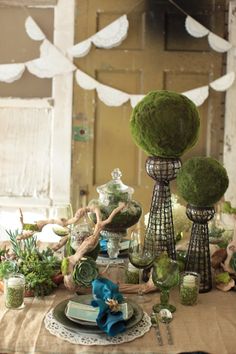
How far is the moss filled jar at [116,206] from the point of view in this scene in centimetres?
188

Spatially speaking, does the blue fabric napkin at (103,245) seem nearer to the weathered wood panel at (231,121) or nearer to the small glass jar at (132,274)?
the small glass jar at (132,274)

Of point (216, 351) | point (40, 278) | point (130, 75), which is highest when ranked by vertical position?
point (130, 75)

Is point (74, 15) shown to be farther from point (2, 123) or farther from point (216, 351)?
point (216, 351)

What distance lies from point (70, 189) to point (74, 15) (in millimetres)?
1069

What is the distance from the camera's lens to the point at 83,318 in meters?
1.43

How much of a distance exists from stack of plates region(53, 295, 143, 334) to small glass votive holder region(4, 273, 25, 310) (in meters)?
0.11

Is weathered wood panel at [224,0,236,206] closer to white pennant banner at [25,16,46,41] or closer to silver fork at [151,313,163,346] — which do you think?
white pennant banner at [25,16,46,41]

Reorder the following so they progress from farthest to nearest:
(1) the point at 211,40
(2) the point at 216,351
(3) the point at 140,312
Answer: (1) the point at 211,40 < (3) the point at 140,312 < (2) the point at 216,351

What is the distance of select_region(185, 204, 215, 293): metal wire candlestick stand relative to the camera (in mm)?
1746

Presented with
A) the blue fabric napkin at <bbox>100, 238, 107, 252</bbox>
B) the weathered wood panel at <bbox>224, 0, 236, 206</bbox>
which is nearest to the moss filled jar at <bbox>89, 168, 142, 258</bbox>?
the blue fabric napkin at <bbox>100, 238, 107, 252</bbox>

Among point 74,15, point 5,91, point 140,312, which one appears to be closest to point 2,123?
point 5,91

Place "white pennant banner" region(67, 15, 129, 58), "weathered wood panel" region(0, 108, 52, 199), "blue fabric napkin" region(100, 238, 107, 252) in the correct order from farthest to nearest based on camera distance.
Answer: "weathered wood panel" region(0, 108, 52, 199), "white pennant banner" region(67, 15, 129, 58), "blue fabric napkin" region(100, 238, 107, 252)

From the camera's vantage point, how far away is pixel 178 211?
2014mm

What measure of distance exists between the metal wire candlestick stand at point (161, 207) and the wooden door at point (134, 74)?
5.52 feet
